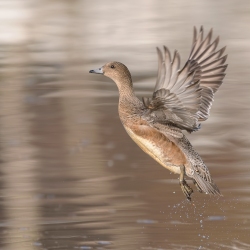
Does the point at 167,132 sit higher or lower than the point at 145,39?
higher

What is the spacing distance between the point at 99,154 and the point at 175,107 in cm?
287

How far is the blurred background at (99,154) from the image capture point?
255 inches

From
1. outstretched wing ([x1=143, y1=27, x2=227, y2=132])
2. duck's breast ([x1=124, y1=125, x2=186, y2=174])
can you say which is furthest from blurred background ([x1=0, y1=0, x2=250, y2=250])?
outstretched wing ([x1=143, y1=27, x2=227, y2=132])

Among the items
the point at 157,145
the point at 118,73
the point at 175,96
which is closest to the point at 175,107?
the point at 175,96

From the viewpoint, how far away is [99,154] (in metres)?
8.71

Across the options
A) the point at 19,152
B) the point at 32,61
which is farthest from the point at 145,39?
the point at 19,152

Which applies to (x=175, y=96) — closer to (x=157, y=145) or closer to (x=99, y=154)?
(x=157, y=145)

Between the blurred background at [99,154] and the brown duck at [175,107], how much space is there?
54 cm

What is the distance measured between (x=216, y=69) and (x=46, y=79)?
6211 millimetres

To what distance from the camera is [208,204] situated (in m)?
7.23

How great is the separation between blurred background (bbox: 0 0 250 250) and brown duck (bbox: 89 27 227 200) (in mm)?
541

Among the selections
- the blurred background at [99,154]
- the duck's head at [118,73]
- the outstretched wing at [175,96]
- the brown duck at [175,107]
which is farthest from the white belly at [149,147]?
the blurred background at [99,154]

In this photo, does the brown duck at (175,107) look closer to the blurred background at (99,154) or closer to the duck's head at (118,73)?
the duck's head at (118,73)

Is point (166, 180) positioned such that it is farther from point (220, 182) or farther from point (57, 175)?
point (57, 175)
